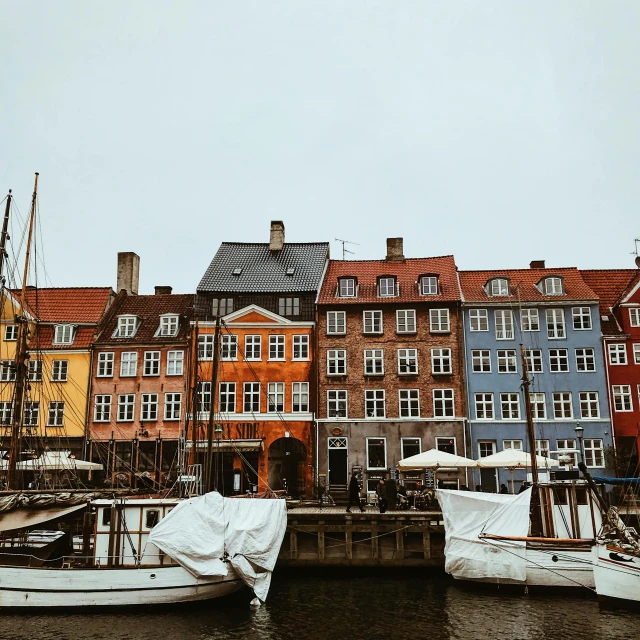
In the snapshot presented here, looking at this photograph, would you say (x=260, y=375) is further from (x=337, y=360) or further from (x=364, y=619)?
(x=364, y=619)

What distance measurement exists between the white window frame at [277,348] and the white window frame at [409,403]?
765 centimetres

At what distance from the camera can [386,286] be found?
4519 centimetres

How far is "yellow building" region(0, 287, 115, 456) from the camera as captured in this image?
42969 millimetres

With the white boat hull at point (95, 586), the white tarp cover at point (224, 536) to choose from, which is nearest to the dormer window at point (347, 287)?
the white tarp cover at point (224, 536)

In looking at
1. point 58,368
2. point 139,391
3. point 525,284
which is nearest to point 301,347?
point 139,391

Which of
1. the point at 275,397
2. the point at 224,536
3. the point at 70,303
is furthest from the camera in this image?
the point at 70,303

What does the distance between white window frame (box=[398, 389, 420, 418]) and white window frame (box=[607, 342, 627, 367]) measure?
476 inches

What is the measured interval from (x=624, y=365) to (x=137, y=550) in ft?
102

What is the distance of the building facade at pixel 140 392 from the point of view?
139 ft

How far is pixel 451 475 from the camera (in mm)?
40500

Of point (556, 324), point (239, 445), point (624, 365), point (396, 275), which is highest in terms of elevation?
point (396, 275)

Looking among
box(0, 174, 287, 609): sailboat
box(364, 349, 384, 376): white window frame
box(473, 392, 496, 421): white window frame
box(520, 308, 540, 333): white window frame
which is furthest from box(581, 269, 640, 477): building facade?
box(0, 174, 287, 609): sailboat

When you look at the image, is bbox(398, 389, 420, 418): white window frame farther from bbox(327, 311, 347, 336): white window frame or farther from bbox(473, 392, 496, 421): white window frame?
bbox(327, 311, 347, 336): white window frame

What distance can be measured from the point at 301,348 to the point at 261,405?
4.40 m
